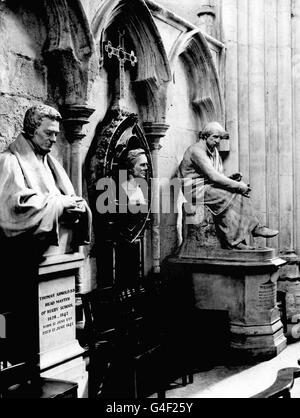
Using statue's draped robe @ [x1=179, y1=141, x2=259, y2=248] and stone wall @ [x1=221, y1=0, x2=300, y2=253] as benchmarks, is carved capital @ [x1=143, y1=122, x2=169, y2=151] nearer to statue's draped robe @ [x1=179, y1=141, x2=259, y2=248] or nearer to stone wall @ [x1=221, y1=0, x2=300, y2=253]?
statue's draped robe @ [x1=179, y1=141, x2=259, y2=248]

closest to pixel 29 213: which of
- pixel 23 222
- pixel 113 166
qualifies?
pixel 23 222

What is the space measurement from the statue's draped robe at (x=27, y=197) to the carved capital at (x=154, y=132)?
216 centimetres

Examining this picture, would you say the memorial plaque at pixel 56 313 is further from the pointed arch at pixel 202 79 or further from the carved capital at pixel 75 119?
the pointed arch at pixel 202 79

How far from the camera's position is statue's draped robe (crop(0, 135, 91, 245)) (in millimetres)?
2768

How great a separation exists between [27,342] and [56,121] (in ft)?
3.75

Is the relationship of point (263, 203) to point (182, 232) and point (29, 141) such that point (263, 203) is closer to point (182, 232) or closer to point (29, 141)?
point (182, 232)

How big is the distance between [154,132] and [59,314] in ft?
8.12

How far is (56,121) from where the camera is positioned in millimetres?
3027

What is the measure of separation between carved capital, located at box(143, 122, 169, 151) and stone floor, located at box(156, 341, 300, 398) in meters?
1.99

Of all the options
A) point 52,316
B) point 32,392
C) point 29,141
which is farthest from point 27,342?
point 29,141

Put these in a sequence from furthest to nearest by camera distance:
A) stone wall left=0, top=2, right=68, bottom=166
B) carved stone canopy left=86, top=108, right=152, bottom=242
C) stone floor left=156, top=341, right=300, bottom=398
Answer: carved stone canopy left=86, top=108, right=152, bottom=242 → stone floor left=156, top=341, right=300, bottom=398 → stone wall left=0, top=2, right=68, bottom=166

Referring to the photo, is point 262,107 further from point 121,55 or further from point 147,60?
point 121,55

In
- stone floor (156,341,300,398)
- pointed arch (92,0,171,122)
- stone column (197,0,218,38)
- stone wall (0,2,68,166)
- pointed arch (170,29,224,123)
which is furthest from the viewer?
stone column (197,0,218,38)

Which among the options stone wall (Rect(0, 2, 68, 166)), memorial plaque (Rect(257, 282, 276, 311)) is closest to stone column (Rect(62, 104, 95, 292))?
stone wall (Rect(0, 2, 68, 166))
